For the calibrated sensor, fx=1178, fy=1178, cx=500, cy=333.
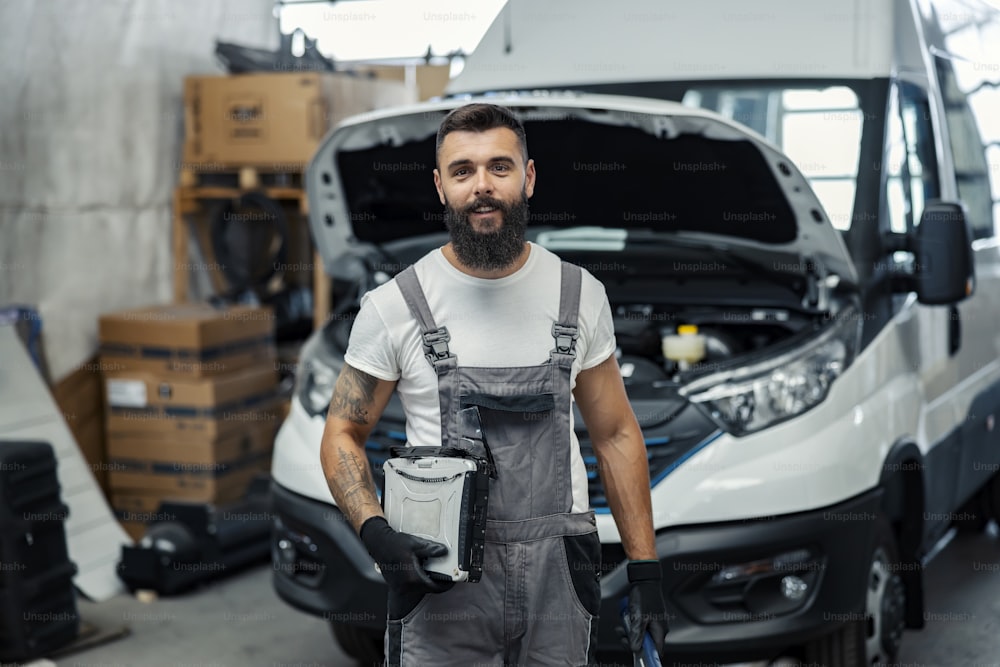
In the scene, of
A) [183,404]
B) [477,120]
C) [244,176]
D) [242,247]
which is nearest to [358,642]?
[183,404]

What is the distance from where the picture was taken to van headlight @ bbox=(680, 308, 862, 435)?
340cm

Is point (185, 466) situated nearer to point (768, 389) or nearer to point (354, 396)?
point (768, 389)

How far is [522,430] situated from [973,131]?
3408 mm

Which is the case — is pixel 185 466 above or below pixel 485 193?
below

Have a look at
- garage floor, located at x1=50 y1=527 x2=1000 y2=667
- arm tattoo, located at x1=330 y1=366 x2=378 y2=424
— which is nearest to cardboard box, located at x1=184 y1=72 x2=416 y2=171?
garage floor, located at x1=50 y1=527 x2=1000 y2=667

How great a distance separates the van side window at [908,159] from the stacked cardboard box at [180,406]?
334 centimetres

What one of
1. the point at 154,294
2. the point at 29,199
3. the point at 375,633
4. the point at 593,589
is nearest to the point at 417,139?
the point at 375,633

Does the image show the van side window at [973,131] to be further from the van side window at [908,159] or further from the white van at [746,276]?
the van side window at [908,159]

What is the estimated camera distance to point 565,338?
235 centimetres

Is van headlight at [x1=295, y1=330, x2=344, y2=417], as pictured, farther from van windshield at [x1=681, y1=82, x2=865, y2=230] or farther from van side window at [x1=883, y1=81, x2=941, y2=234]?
van side window at [x1=883, y1=81, x2=941, y2=234]

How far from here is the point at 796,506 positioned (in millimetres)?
3309

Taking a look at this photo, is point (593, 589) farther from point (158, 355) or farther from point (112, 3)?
point (112, 3)

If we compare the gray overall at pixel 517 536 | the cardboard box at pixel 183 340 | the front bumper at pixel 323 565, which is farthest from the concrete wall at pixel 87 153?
the gray overall at pixel 517 536

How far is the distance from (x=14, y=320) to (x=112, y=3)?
6.23ft
